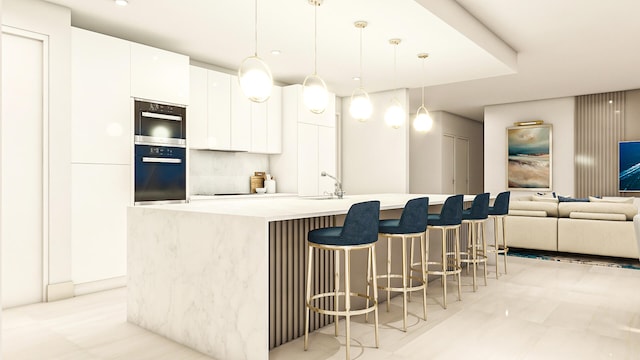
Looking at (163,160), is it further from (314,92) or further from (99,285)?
(314,92)

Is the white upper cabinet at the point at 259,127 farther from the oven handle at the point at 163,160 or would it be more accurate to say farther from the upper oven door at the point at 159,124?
the oven handle at the point at 163,160

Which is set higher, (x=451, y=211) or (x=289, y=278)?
(x=451, y=211)

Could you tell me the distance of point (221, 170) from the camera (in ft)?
19.4

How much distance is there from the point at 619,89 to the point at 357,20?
254 inches

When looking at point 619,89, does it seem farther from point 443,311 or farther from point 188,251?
point 188,251

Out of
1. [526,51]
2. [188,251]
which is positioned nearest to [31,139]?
[188,251]

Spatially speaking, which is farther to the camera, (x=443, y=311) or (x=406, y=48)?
(x=406, y=48)

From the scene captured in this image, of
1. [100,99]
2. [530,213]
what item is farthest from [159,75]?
[530,213]

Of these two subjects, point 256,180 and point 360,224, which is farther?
point 256,180

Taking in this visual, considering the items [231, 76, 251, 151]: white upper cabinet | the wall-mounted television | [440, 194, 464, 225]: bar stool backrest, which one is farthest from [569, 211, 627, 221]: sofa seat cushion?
[231, 76, 251, 151]: white upper cabinet

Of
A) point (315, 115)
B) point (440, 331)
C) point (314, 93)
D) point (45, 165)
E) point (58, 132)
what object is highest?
point (315, 115)

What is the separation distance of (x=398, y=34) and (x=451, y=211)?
6.17 ft

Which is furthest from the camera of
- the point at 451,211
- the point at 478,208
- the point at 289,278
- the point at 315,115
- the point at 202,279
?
the point at 315,115

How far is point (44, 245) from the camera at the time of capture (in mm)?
3748
